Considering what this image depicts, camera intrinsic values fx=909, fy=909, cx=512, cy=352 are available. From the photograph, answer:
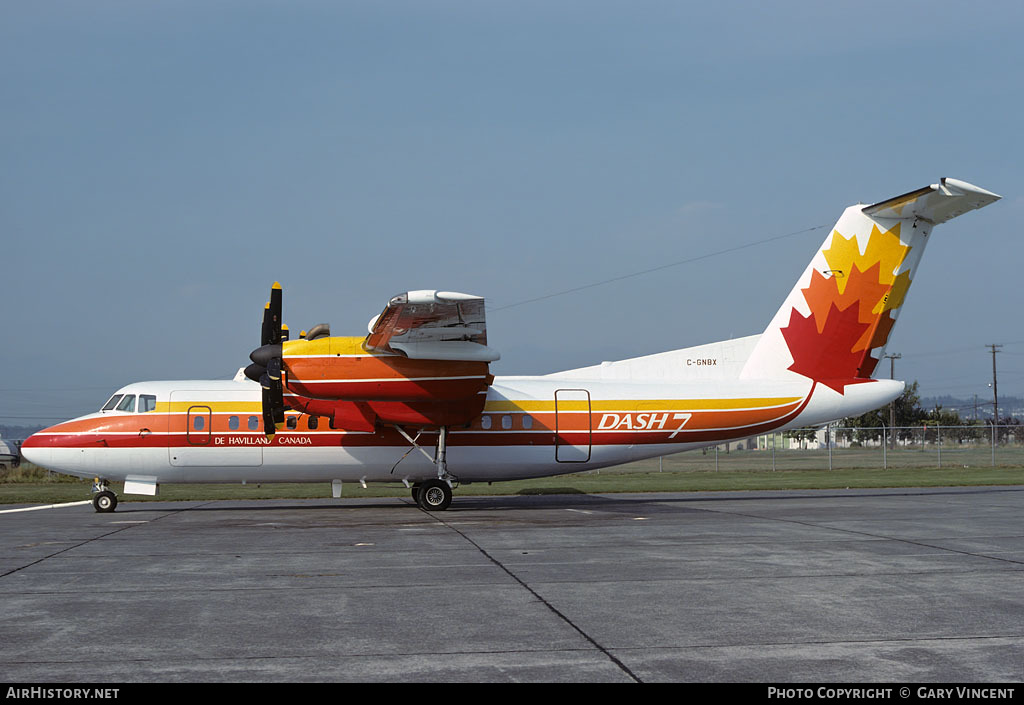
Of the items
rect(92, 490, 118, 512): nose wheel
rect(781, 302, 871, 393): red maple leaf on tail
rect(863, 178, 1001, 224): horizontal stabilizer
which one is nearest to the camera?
rect(863, 178, 1001, 224): horizontal stabilizer

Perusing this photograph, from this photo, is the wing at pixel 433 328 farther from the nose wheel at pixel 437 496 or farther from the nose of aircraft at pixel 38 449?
the nose of aircraft at pixel 38 449

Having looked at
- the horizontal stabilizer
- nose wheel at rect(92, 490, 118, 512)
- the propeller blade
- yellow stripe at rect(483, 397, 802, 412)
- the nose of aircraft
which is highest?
the horizontal stabilizer

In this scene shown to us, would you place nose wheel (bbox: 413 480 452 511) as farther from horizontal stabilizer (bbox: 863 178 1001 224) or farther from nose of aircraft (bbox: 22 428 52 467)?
horizontal stabilizer (bbox: 863 178 1001 224)

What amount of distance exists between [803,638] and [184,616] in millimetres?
5392

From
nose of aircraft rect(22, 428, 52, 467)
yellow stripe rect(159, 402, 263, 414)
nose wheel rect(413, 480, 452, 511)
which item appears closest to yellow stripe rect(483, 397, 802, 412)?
nose wheel rect(413, 480, 452, 511)

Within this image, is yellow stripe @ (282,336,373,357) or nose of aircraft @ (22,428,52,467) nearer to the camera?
yellow stripe @ (282,336,373,357)

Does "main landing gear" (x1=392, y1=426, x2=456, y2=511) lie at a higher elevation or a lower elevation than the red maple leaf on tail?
lower

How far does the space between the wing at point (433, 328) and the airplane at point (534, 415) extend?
1.84 m

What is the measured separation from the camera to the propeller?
1870cm

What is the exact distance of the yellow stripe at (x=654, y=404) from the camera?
22.0 meters

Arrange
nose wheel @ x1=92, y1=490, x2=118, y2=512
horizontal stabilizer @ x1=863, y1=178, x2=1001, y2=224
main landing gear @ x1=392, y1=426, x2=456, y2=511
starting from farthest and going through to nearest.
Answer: nose wheel @ x1=92, y1=490, x2=118, y2=512 → main landing gear @ x1=392, y1=426, x2=456, y2=511 → horizontal stabilizer @ x1=863, y1=178, x2=1001, y2=224

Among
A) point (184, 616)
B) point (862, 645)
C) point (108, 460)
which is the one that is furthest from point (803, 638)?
point (108, 460)

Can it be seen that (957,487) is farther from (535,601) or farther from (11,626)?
(11,626)

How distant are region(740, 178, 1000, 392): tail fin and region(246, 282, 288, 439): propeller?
11.4m
